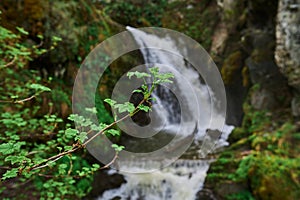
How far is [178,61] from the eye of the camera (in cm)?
988

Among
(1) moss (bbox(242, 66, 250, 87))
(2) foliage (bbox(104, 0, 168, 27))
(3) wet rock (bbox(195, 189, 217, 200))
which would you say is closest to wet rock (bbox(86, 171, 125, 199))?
(3) wet rock (bbox(195, 189, 217, 200))

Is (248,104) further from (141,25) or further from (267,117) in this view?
(141,25)

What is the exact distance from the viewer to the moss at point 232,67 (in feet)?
28.0

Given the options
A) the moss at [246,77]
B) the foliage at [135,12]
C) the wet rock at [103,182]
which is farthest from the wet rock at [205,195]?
the foliage at [135,12]

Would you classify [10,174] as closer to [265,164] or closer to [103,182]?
[103,182]

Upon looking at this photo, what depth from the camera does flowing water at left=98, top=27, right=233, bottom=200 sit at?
4.50 metres

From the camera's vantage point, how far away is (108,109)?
5.82m

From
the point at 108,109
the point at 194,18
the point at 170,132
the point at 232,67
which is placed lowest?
the point at 170,132

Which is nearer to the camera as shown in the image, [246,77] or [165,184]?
[165,184]

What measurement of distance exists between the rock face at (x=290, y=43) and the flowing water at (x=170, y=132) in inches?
106

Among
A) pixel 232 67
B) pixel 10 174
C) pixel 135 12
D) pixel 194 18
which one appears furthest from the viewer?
pixel 194 18

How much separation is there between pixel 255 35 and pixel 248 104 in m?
2.46

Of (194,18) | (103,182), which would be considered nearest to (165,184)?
(103,182)

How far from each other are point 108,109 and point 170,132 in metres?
2.45
